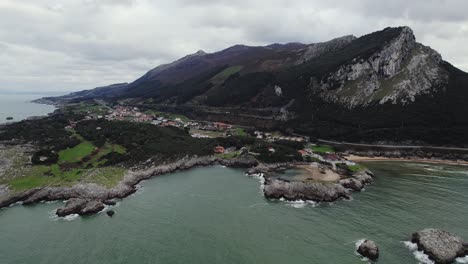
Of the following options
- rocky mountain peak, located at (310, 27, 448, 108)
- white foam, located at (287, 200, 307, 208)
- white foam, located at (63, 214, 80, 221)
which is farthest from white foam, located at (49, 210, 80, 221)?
rocky mountain peak, located at (310, 27, 448, 108)

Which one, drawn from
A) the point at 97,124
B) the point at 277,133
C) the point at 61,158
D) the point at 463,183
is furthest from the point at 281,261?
the point at 97,124

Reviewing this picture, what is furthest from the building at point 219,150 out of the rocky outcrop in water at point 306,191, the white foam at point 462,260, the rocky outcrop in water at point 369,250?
the white foam at point 462,260

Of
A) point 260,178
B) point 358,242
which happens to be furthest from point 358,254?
point 260,178

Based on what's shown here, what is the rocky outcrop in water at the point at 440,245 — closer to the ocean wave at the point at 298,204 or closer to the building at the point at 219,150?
the ocean wave at the point at 298,204

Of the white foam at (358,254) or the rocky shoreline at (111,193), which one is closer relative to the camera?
the white foam at (358,254)

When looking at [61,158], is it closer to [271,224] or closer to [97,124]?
[97,124]

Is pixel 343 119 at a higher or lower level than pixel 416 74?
lower
